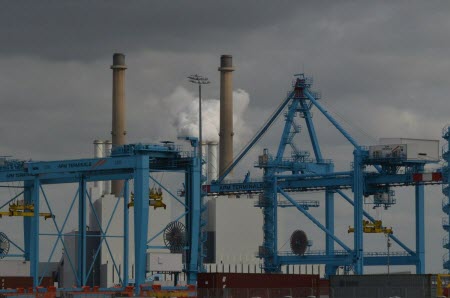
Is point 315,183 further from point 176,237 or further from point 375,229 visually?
point 176,237

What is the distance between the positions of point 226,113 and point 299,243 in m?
26.1

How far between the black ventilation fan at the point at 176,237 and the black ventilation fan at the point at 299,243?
116ft

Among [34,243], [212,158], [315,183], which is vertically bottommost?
[34,243]

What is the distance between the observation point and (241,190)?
14900 cm

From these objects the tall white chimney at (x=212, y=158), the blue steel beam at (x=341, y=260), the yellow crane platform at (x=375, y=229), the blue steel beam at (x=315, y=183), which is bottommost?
the blue steel beam at (x=341, y=260)

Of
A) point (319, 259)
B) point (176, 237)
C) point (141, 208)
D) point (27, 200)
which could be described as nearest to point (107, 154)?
point (319, 259)

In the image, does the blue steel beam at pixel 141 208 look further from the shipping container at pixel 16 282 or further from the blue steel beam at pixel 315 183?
the blue steel beam at pixel 315 183

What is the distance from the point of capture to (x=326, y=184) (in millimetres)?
137875

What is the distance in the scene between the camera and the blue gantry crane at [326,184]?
132 meters

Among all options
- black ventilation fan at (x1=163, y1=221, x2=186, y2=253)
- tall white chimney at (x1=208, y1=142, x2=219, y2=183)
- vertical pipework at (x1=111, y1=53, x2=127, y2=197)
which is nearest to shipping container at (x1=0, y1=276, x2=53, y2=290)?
black ventilation fan at (x1=163, y1=221, x2=186, y2=253)

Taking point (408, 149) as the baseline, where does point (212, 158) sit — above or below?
above

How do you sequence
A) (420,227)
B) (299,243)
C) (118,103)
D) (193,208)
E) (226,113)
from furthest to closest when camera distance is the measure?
(226,113), (118,103), (299,243), (420,227), (193,208)

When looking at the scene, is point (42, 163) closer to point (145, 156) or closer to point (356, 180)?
point (145, 156)

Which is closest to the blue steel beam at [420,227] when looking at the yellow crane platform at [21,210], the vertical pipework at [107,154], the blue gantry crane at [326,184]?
the blue gantry crane at [326,184]
